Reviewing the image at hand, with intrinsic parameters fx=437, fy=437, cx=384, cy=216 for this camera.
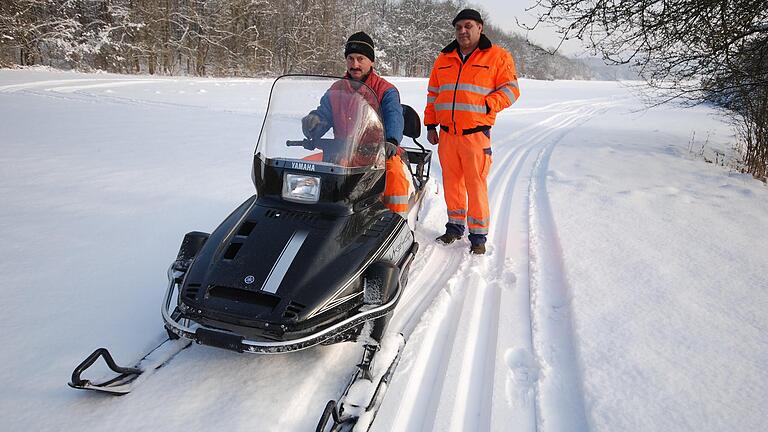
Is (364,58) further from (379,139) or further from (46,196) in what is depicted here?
(46,196)

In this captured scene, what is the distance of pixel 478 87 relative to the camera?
3.53 metres

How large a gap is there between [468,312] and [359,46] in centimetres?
210

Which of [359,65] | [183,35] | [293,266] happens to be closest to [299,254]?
[293,266]

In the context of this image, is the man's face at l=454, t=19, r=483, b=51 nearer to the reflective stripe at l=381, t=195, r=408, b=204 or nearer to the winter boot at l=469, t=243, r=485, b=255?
the reflective stripe at l=381, t=195, r=408, b=204

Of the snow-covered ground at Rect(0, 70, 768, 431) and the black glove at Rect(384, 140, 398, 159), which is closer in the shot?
the snow-covered ground at Rect(0, 70, 768, 431)

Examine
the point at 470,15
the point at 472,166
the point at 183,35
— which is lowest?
the point at 472,166

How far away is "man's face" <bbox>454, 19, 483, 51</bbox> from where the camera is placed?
3494 millimetres

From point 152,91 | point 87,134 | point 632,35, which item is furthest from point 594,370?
point 152,91

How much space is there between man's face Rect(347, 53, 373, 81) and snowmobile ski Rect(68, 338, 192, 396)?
223 centimetres

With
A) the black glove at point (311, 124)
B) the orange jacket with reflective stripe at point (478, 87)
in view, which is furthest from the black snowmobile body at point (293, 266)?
the orange jacket with reflective stripe at point (478, 87)

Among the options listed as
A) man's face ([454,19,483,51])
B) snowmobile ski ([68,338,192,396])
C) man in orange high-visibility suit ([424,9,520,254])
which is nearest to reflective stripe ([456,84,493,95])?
man in orange high-visibility suit ([424,9,520,254])

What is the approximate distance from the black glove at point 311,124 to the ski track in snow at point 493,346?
125 centimetres

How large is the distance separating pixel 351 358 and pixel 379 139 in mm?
1390

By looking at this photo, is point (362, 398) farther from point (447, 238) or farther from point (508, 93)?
point (508, 93)
